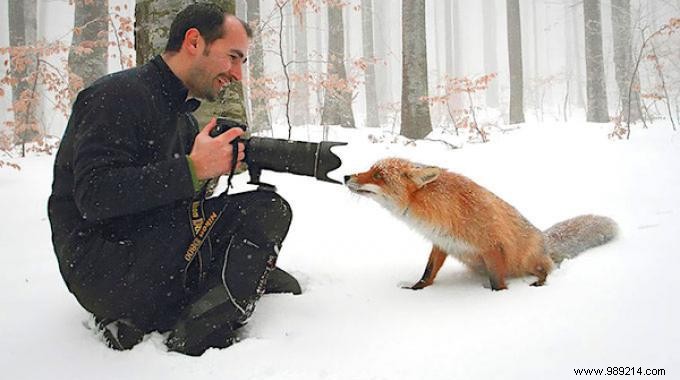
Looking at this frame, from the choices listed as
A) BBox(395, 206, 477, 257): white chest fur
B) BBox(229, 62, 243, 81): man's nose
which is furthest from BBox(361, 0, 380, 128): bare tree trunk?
BBox(229, 62, 243, 81): man's nose

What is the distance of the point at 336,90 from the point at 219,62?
10.3 meters

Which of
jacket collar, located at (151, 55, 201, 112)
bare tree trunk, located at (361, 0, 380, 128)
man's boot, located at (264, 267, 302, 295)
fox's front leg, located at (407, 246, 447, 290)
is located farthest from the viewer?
bare tree trunk, located at (361, 0, 380, 128)

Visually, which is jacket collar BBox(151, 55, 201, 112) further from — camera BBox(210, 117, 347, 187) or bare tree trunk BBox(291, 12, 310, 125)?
bare tree trunk BBox(291, 12, 310, 125)

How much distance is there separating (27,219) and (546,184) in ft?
19.8

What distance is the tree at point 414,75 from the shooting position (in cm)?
960

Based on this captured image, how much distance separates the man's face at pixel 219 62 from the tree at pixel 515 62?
47.5 feet

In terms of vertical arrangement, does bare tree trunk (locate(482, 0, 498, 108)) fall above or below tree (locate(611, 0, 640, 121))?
above

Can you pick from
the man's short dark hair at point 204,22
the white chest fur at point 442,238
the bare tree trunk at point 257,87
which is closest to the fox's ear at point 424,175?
the white chest fur at point 442,238

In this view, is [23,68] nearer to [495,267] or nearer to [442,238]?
[442,238]

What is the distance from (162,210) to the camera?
2297 mm

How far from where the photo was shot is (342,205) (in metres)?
4.92

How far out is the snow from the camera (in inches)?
73.7

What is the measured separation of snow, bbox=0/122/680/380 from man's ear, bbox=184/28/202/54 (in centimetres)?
148

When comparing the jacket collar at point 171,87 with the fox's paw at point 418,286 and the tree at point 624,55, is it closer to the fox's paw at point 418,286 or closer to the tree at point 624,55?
the fox's paw at point 418,286
